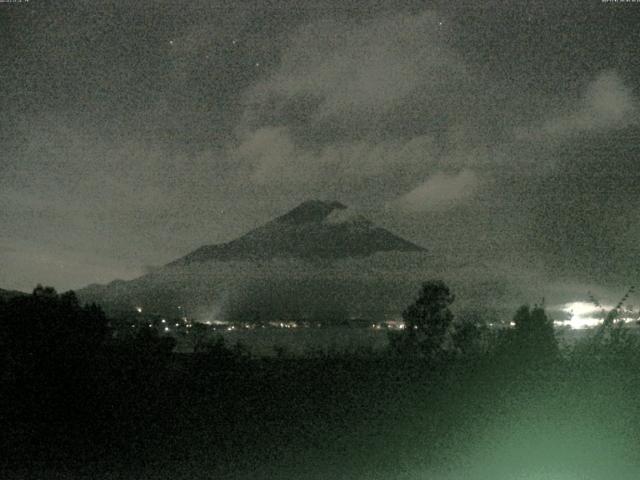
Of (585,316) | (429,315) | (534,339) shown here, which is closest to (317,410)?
(534,339)

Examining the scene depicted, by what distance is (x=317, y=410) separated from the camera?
1055cm

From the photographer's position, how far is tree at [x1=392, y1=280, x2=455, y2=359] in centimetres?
2489

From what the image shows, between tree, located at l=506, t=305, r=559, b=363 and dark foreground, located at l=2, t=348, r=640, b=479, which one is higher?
tree, located at l=506, t=305, r=559, b=363

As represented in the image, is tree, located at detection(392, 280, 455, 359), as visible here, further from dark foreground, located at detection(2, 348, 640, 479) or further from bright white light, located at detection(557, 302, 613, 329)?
dark foreground, located at detection(2, 348, 640, 479)

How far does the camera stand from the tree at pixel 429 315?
24891 mm

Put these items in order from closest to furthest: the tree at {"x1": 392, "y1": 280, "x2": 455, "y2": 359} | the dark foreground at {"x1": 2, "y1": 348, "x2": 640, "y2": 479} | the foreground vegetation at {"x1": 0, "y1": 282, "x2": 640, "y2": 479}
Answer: the dark foreground at {"x1": 2, "y1": 348, "x2": 640, "y2": 479}
the foreground vegetation at {"x1": 0, "y1": 282, "x2": 640, "y2": 479}
the tree at {"x1": 392, "y1": 280, "x2": 455, "y2": 359}

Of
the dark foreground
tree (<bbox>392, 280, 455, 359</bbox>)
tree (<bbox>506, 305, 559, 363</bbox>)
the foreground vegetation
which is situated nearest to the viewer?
the dark foreground

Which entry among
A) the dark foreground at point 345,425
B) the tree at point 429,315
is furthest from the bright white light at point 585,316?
the tree at point 429,315

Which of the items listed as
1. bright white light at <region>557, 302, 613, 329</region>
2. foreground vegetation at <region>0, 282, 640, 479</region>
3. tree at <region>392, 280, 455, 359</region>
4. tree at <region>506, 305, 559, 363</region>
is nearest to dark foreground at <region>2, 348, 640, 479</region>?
foreground vegetation at <region>0, 282, 640, 479</region>

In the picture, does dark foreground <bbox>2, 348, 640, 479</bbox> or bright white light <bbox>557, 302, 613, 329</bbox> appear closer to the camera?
dark foreground <bbox>2, 348, 640, 479</bbox>

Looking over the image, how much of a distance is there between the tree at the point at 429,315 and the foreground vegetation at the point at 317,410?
1289 centimetres

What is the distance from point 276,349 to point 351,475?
628cm

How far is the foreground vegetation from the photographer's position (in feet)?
31.2

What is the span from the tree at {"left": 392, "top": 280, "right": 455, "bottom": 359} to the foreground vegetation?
1289 centimetres
